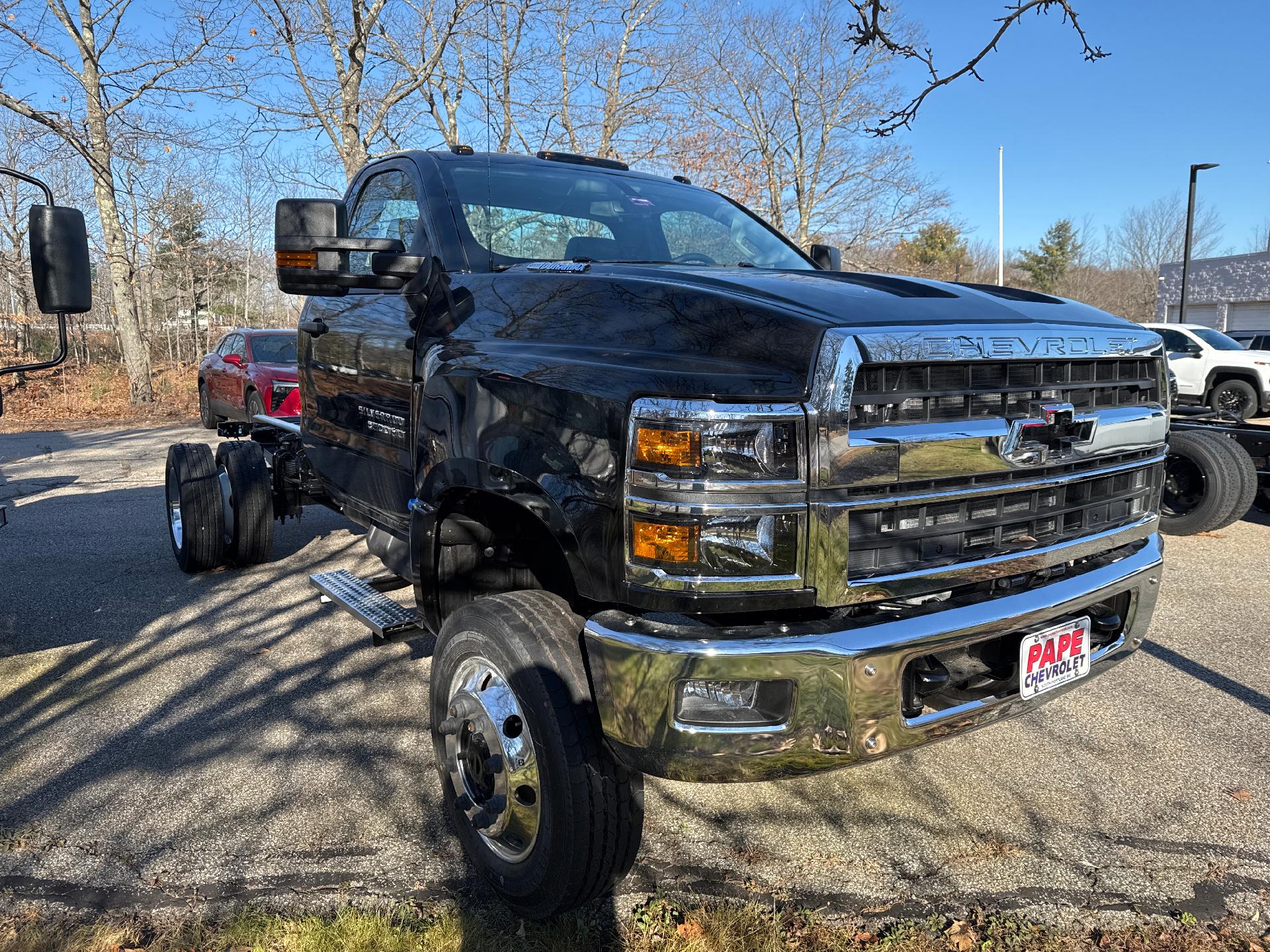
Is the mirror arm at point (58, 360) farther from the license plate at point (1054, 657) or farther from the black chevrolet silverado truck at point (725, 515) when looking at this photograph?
the license plate at point (1054, 657)

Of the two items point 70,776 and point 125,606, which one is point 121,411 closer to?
point 125,606

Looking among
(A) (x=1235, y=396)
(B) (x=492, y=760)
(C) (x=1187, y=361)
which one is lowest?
(A) (x=1235, y=396)

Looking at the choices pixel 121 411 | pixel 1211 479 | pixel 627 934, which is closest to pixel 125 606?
pixel 627 934

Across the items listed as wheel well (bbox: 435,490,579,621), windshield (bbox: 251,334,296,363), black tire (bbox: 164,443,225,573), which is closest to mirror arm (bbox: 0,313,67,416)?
wheel well (bbox: 435,490,579,621)

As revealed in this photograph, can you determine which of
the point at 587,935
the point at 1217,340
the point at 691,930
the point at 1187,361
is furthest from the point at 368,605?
the point at 1217,340

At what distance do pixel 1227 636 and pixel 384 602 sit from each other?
430cm

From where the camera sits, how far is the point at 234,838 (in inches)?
115

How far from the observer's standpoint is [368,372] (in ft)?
12.4

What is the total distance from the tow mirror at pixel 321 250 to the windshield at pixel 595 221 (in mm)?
303

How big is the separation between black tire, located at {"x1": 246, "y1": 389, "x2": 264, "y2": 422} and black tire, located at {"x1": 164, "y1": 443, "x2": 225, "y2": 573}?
20.6 ft

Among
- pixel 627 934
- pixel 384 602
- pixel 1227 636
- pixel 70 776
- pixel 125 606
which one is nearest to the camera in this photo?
pixel 627 934

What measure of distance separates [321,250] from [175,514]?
12.9 ft

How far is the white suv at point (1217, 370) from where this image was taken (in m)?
16.5

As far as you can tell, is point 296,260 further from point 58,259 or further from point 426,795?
point 426,795
